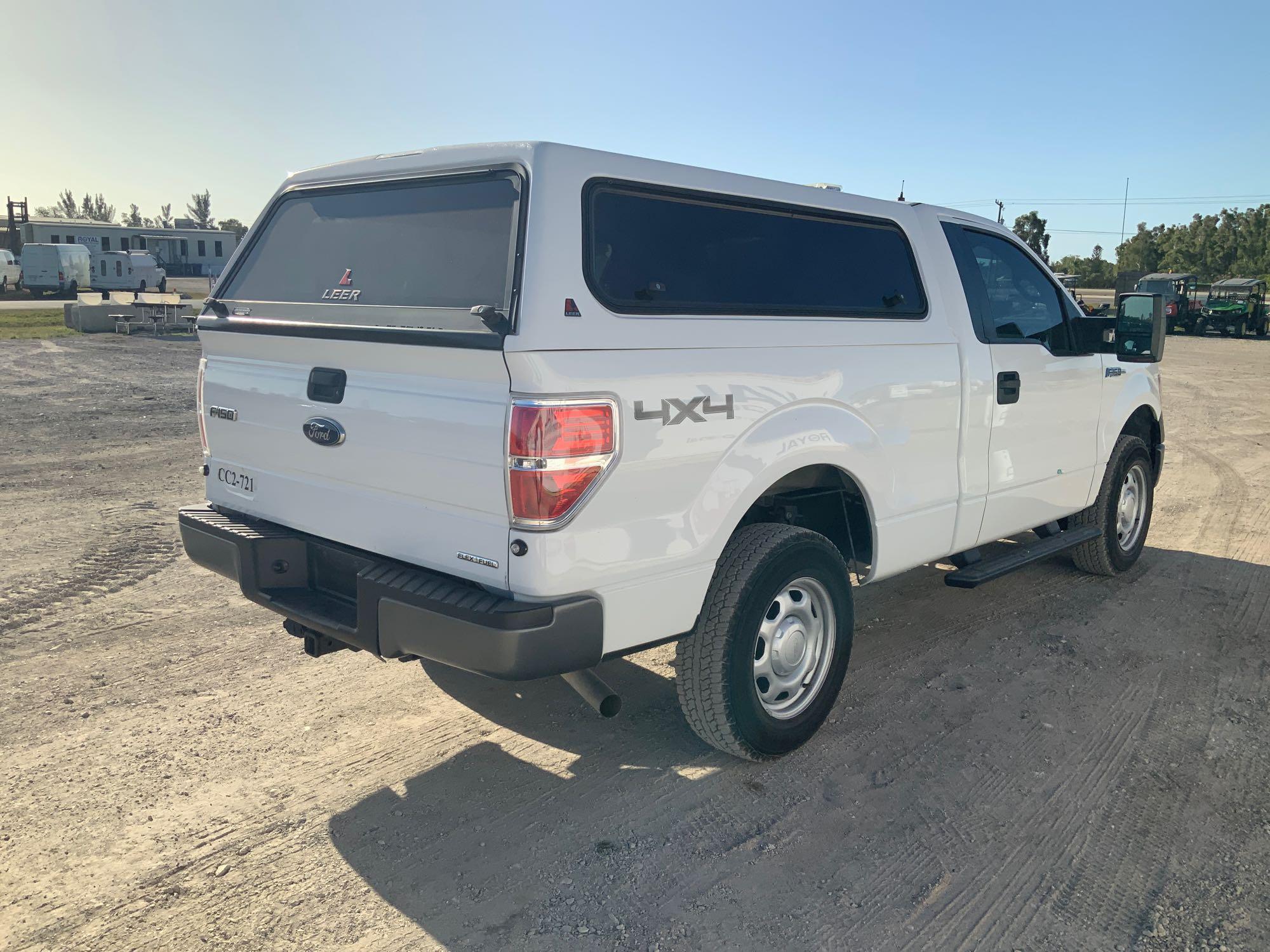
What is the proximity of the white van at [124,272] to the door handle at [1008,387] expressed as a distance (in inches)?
1778

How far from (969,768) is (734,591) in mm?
1226

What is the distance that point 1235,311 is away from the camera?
3431cm

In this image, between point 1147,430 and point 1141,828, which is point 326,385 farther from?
point 1147,430

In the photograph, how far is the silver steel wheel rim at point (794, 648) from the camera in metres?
3.77

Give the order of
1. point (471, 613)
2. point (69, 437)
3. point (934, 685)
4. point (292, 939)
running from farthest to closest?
point (69, 437) < point (934, 685) < point (471, 613) < point (292, 939)

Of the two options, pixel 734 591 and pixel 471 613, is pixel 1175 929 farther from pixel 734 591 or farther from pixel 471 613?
pixel 471 613

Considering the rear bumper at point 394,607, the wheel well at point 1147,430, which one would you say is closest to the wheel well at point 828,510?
the rear bumper at point 394,607

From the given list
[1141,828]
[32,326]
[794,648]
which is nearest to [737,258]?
[794,648]

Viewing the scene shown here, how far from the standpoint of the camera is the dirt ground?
9.43ft

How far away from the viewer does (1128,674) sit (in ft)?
15.5

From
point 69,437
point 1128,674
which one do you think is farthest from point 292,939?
point 69,437

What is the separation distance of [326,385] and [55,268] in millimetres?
48112

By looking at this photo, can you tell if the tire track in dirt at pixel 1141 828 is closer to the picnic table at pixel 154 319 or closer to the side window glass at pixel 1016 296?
the side window glass at pixel 1016 296

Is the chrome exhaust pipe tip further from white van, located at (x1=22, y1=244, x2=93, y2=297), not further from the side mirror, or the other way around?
white van, located at (x1=22, y1=244, x2=93, y2=297)
